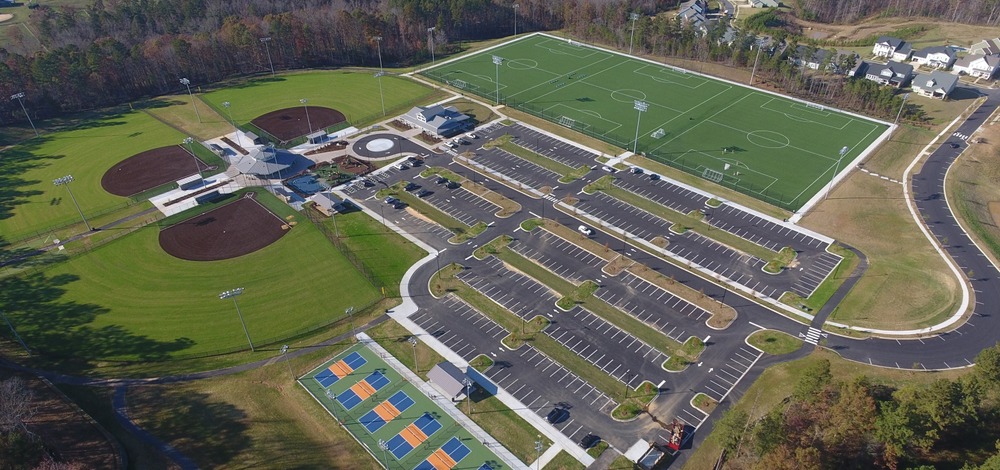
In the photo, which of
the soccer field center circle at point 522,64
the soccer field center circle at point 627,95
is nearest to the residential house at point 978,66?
the soccer field center circle at point 627,95

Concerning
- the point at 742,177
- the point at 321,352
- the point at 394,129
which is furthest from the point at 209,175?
the point at 742,177

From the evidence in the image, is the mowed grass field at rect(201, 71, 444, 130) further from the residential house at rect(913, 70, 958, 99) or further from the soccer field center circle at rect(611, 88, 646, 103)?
the residential house at rect(913, 70, 958, 99)

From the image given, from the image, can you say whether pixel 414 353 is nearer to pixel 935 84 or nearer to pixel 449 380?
pixel 449 380

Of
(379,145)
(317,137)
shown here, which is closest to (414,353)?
(379,145)

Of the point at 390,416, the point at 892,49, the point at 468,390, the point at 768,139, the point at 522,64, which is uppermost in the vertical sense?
the point at 892,49

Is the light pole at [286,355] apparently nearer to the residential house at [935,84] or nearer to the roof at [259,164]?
the roof at [259,164]

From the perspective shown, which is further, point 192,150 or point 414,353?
point 192,150

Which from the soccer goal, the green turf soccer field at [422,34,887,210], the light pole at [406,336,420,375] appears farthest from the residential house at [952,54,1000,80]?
the light pole at [406,336,420,375]

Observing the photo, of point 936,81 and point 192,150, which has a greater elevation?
point 936,81
